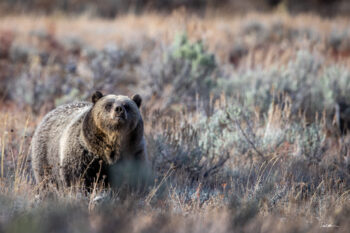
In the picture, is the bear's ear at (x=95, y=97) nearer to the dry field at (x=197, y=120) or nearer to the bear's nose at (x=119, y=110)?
the bear's nose at (x=119, y=110)

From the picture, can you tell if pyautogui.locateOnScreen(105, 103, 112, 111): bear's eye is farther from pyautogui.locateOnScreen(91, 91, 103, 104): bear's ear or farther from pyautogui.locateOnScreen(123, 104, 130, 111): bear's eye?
pyautogui.locateOnScreen(91, 91, 103, 104): bear's ear

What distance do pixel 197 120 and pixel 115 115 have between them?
292 cm

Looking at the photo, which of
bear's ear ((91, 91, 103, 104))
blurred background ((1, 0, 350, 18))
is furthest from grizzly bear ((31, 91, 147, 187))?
blurred background ((1, 0, 350, 18))

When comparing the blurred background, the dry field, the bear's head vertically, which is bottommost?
the dry field

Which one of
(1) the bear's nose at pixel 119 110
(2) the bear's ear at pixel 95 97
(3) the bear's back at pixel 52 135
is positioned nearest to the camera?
(1) the bear's nose at pixel 119 110

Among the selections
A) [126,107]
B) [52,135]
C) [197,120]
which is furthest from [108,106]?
[197,120]

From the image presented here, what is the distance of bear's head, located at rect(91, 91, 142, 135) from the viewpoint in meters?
4.77

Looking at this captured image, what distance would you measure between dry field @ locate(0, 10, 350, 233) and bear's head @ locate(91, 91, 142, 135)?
0.47m

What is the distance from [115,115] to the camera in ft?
15.6

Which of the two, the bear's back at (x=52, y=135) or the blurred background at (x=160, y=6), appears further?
the blurred background at (x=160, y=6)

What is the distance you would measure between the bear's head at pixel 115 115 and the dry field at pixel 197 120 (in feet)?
1.53

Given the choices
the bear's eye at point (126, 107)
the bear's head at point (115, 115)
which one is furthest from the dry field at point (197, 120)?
the bear's eye at point (126, 107)

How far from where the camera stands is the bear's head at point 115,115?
477 centimetres

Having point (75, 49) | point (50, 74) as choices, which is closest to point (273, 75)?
point (50, 74)
